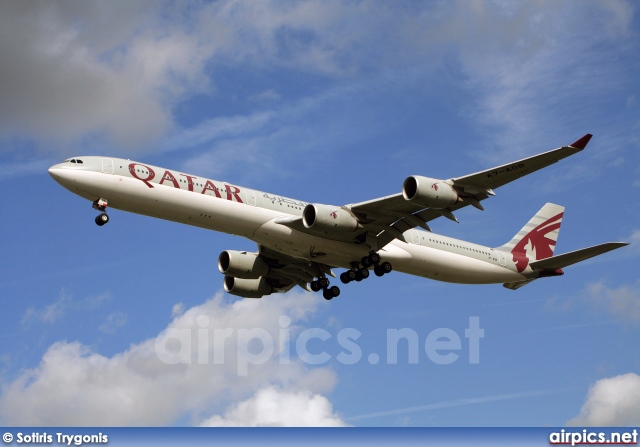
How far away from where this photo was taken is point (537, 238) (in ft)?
187

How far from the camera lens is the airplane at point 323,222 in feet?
139

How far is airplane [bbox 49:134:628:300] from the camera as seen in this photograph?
42.3 m

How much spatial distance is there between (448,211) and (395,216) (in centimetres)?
318

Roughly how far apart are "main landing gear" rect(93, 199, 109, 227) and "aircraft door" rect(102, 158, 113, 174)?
1.38 meters

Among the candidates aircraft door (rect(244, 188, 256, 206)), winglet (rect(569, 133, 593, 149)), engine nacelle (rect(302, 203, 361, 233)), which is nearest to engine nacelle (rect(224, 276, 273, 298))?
aircraft door (rect(244, 188, 256, 206))

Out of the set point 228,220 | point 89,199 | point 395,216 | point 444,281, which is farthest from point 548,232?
point 89,199

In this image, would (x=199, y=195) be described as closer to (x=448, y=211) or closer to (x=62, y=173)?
(x=62, y=173)

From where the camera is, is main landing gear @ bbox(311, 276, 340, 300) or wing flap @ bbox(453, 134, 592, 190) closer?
wing flap @ bbox(453, 134, 592, 190)

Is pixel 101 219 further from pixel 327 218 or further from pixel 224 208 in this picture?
pixel 327 218

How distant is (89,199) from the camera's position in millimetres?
42938

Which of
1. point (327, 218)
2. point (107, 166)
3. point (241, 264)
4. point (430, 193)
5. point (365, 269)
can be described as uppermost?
point (107, 166)

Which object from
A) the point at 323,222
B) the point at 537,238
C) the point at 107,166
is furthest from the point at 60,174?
the point at 537,238

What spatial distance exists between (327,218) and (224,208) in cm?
507

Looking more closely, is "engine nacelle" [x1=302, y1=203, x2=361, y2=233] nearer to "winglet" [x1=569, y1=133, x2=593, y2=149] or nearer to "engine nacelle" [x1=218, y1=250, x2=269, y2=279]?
"engine nacelle" [x1=218, y1=250, x2=269, y2=279]
